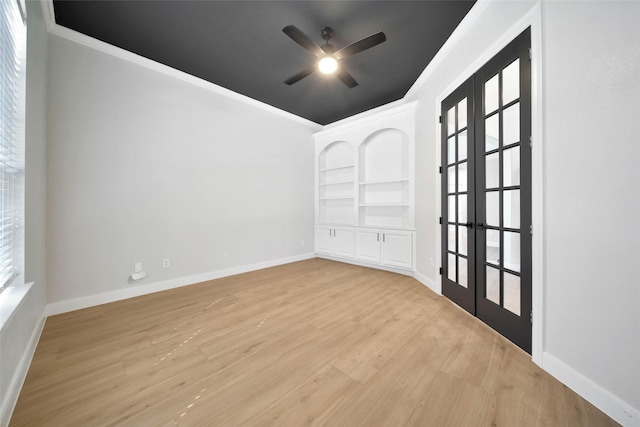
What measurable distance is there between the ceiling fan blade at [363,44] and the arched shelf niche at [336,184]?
2366 millimetres

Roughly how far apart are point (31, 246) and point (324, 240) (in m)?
3.88

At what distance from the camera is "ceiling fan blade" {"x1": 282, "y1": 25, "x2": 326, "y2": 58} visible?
199 centimetres

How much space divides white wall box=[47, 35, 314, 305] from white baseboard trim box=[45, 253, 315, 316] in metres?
0.04

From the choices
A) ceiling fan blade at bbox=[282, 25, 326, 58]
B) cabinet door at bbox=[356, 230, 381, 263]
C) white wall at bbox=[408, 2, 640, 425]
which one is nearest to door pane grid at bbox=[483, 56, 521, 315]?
white wall at bbox=[408, 2, 640, 425]

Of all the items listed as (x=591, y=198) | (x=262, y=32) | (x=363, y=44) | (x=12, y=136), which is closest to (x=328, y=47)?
(x=363, y=44)

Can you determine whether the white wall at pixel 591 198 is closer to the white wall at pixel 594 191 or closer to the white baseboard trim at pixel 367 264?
the white wall at pixel 594 191

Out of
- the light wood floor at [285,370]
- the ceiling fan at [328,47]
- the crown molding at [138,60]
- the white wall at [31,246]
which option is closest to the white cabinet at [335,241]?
the light wood floor at [285,370]

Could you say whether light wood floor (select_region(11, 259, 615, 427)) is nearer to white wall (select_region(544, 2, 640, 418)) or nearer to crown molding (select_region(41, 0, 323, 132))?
white wall (select_region(544, 2, 640, 418))

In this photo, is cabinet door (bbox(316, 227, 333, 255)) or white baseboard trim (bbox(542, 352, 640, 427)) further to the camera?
cabinet door (bbox(316, 227, 333, 255))

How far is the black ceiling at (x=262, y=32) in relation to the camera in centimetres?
208

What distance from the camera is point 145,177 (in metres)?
2.82

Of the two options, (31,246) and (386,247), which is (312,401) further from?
(386,247)

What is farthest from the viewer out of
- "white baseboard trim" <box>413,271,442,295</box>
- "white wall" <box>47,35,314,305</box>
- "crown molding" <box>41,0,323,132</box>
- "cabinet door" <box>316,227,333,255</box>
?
"cabinet door" <box>316,227,333,255</box>

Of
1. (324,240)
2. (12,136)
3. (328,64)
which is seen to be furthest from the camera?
(324,240)
